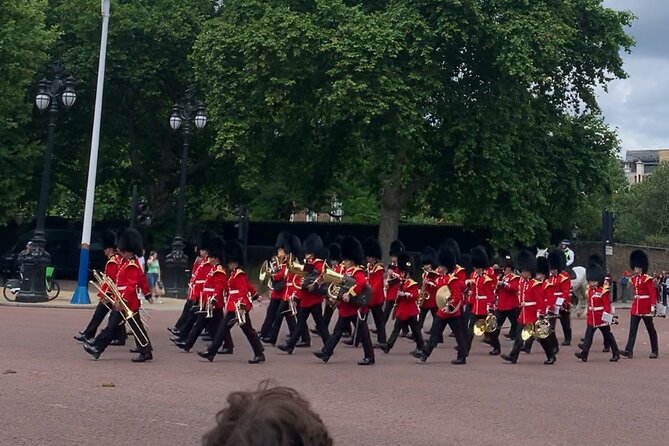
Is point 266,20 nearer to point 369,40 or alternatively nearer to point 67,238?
point 369,40

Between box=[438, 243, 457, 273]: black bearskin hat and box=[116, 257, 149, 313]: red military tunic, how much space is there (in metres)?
4.74

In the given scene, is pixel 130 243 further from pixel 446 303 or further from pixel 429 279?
pixel 429 279

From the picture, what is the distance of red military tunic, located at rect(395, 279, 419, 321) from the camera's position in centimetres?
1658

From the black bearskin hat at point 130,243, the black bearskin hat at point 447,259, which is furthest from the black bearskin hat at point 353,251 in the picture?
the black bearskin hat at point 130,243

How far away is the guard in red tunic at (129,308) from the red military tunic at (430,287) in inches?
189

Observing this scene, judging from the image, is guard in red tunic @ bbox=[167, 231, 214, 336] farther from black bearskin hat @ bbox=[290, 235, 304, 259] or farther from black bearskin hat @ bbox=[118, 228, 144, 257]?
black bearskin hat @ bbox=[290, 235, 304, 259]

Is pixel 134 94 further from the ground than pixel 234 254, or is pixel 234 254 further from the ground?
pixel 134 94

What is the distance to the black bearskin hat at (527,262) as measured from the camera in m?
17.3

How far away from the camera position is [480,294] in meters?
17.8

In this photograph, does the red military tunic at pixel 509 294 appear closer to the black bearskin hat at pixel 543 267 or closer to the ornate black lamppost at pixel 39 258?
the black bearskin hat at pixel 543 267

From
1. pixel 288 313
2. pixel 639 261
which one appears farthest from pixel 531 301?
pixel 288 313

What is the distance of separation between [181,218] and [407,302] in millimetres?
15549

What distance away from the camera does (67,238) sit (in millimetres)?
42438

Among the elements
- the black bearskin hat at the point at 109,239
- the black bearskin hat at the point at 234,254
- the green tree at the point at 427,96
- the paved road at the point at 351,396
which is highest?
the green tree at the point at 427,96
